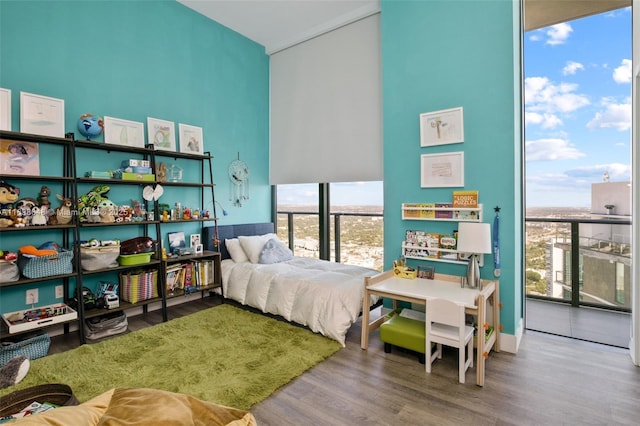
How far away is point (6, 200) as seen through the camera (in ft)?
8.41

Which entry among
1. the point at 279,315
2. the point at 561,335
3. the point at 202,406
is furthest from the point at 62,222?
the point at 561,335

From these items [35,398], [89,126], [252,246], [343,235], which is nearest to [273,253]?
[252,246]

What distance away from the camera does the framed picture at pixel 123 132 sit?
3.23m

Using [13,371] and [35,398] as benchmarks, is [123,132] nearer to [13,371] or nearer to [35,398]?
[13,371]

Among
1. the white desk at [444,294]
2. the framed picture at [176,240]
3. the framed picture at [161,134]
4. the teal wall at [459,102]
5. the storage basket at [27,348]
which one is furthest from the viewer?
the framed picture at [176,240]

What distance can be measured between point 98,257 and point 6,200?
0.78 meters

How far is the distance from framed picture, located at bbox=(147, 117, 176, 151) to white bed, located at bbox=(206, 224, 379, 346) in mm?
1193

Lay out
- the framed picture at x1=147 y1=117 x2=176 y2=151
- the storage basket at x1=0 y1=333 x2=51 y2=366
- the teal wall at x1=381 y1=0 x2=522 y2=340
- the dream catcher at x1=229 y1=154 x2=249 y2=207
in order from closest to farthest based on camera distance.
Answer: the storage basket at x1=0 y1=333 x2=51 y2=366
the teal wall at x1=381 y1=0 x2=522 y2=340
the framed picture at x1=147 y1=117 x2=176 y2=151
the dream catcher at x1=229 y1=154 x2=249 y2=207

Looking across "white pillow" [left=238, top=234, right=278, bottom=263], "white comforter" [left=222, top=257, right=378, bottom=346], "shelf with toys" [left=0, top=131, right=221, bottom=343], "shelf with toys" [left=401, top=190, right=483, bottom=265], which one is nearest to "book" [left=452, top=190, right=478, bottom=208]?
"shelf with toys" [left=401, top=190, right=483, bottom=265]

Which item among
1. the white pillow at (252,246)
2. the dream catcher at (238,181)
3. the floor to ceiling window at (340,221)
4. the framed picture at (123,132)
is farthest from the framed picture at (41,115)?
the floor to ceiling window at (340,221)

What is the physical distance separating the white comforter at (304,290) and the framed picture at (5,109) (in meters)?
2.34

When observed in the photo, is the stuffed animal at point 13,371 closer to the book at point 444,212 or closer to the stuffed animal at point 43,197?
the stuffed animal at point 43,197

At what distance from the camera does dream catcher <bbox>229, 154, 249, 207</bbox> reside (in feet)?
15.0

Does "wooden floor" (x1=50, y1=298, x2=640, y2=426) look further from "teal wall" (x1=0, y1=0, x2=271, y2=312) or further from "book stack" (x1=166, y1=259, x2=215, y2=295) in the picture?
"teal wall" (x1=0, y1=0, x2=271, y2=312)
